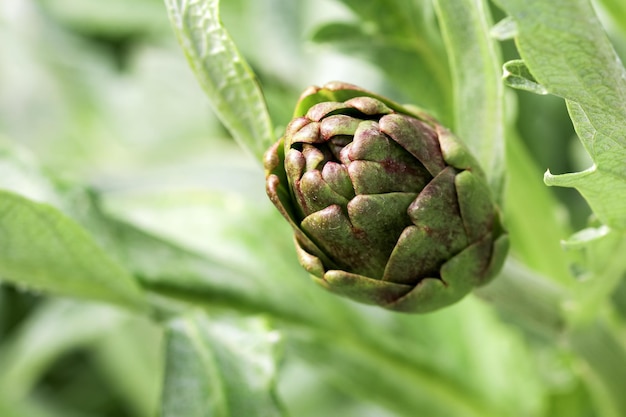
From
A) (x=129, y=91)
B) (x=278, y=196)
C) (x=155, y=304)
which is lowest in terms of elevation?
(x=129, y=91)

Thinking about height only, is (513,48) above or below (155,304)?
above

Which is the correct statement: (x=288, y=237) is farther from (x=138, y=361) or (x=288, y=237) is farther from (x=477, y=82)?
(x=138, y=361)

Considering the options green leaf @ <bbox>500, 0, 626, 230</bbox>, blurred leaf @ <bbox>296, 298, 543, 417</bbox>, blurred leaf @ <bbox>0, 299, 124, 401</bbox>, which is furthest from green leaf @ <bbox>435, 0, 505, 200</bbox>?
blurred leaf @ <bbox>0, 299, 124, 401</bbox>

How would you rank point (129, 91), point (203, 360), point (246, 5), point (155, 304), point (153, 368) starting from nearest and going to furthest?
point (203, 360), point (155, 304), point (153, 368), point (246, 5), point (129, 91)

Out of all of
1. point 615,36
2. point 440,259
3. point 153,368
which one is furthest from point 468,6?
point 153,368

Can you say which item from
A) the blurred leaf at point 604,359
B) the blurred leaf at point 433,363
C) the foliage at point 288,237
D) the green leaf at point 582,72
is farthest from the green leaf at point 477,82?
the blurred leaf at point 433,363

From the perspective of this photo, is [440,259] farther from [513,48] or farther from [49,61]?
[49,61]
